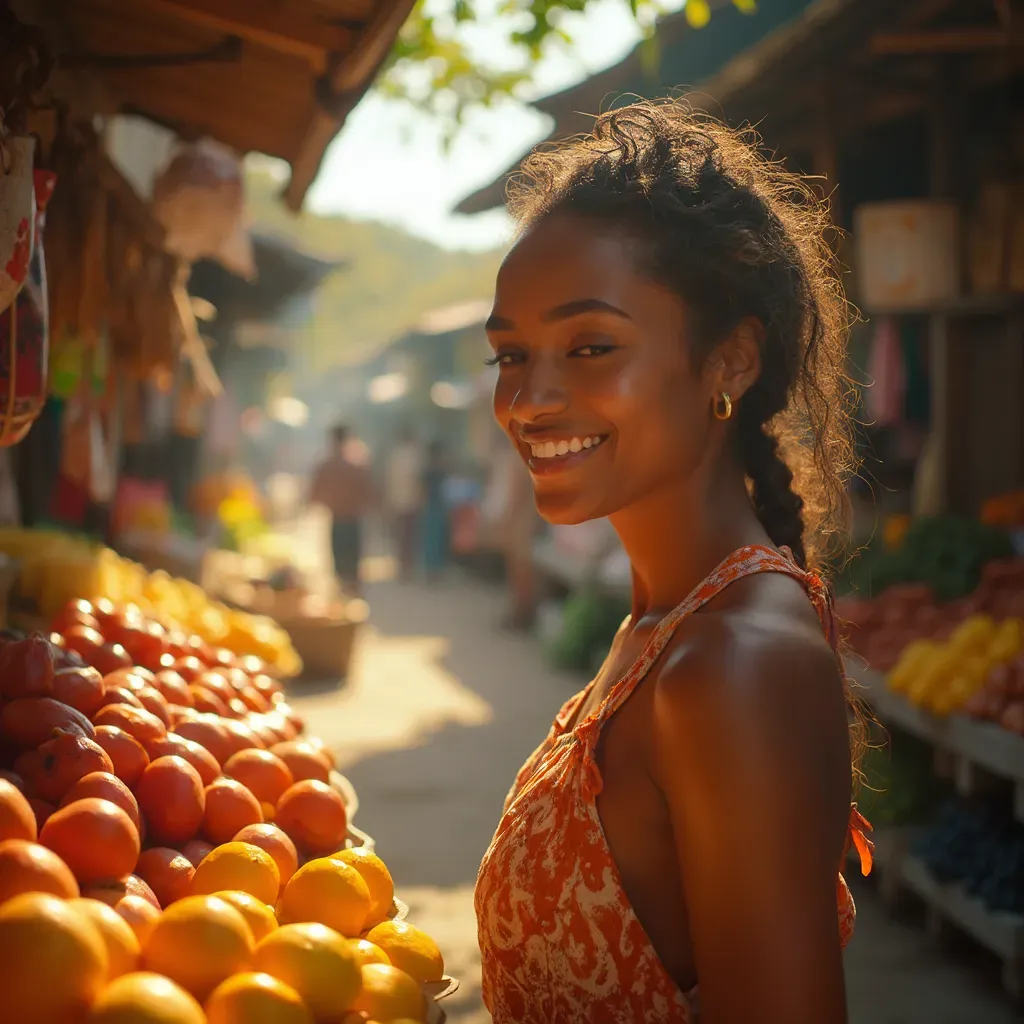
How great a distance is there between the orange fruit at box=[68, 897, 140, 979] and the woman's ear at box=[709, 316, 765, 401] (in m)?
1.03

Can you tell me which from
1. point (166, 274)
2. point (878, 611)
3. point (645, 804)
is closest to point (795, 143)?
point (878, 611)

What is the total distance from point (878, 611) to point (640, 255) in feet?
14.9

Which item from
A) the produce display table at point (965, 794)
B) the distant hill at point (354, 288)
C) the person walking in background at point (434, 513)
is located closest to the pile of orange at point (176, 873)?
the produce display table at point (965, 794)

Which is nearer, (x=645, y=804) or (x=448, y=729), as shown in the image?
(x=645, y=804)

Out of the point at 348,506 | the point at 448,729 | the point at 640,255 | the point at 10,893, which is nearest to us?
the point at 10,893

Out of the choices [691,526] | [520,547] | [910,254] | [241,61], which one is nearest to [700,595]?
[691,526]

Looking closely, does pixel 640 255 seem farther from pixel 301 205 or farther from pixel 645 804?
pixel 301 205

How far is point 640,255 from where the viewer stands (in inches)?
58.9

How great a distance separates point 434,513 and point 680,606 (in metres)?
16.3

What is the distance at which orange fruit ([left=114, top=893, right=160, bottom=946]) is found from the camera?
1.38m

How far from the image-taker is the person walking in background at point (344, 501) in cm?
1232

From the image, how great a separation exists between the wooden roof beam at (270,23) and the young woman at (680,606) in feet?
5.31

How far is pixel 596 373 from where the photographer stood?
1483mm

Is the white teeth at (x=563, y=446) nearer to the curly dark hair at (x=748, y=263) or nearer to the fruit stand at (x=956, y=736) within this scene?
the curly dark hair at (x=748, y=263)
